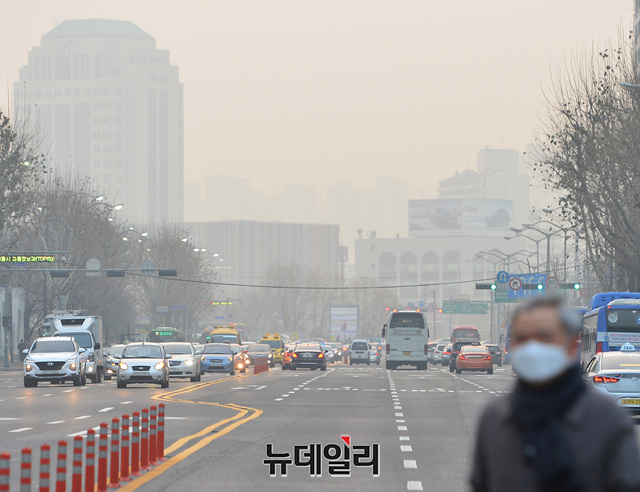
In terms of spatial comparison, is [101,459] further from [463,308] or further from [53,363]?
[463,308]

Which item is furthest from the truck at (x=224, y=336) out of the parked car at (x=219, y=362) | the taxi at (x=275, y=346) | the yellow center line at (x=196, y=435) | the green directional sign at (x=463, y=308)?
the green directional sign at (x=463, y=308)

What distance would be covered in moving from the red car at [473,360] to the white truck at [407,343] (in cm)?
757

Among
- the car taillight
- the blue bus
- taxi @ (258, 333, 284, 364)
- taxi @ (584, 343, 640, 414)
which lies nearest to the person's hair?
taxi @ (584, 343, 640, 414)

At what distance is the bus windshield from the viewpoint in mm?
72312

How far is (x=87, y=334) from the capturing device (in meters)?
49.7

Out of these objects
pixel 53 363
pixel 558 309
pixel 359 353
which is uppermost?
pixel 558 309

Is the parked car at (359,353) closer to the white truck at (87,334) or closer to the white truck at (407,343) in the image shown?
the white truck at (407,343)

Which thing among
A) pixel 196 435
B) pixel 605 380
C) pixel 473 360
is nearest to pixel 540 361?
pixel 196 435

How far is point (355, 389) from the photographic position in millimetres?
41094

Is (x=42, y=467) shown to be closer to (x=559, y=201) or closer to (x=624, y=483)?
(x=624, y=483)

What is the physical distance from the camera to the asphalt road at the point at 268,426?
47.9 feet

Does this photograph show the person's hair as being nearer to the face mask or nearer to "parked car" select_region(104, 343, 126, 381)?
the face mask

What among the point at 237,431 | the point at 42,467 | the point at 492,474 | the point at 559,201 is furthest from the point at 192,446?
the point at 559,201

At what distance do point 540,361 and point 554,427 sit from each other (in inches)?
8.8
